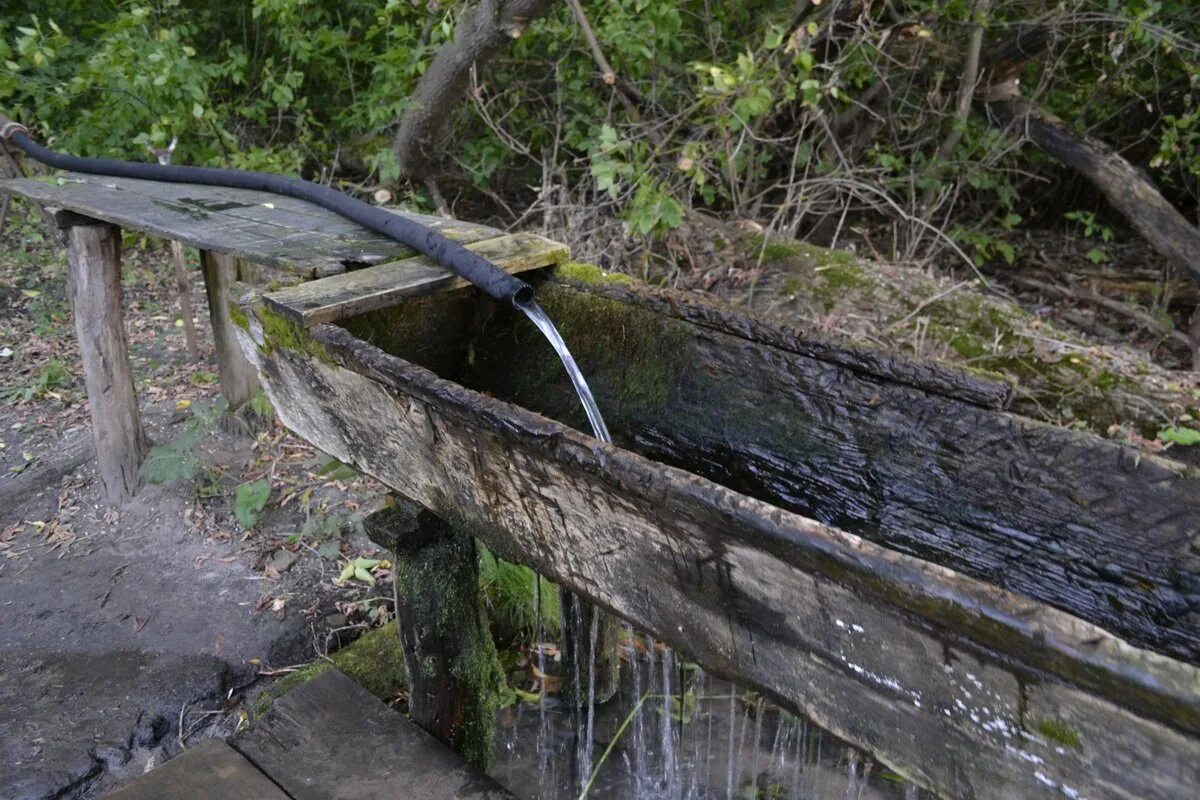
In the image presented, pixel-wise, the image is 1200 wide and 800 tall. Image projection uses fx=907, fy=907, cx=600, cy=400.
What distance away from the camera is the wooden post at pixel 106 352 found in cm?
351

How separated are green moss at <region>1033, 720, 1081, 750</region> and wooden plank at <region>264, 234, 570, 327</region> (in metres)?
1.63

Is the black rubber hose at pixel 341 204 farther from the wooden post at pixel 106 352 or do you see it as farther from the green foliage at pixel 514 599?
the green foliage at pixel 514 599

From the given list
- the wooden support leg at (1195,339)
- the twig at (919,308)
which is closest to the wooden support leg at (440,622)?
the twig at (919,308)

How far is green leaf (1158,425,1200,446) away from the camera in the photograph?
305cm

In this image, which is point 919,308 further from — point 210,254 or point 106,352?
point 106,352

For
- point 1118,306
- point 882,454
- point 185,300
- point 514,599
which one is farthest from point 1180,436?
point 185,300

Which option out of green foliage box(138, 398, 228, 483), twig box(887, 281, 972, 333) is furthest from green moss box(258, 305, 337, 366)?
twig box(887, 281, 972, 333)

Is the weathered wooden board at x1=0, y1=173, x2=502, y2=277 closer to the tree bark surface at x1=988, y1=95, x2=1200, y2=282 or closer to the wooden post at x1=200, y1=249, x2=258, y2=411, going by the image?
the wooden post at x1=200, y1=249, x2=258, y2=411

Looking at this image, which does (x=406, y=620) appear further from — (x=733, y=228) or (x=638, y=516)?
(x=733, y=228)

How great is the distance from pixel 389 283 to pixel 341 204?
34.7 inches

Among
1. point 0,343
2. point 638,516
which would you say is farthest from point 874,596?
point 0,343

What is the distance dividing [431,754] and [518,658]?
3.31 ft

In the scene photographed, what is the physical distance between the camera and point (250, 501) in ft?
11.6

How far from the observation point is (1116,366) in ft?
11.2
